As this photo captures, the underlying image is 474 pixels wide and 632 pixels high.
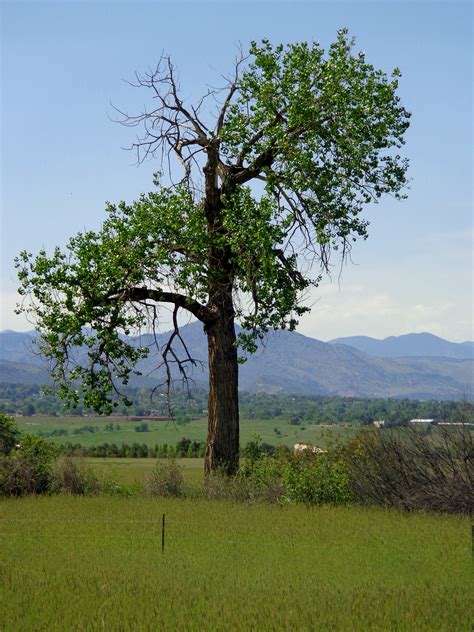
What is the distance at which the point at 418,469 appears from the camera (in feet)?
72.4

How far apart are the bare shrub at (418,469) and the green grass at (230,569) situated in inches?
40.2

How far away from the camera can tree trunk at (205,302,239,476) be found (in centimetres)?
2708

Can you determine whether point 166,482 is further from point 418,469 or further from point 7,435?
point 418,469

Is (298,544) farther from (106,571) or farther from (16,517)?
(16,517)

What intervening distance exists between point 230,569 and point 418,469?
27.6 ft

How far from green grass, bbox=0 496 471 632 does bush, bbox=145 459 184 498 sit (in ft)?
11.3

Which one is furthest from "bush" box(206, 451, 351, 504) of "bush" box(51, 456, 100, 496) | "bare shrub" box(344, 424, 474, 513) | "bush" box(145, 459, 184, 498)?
"bush" box(51, 456, 100, 496)

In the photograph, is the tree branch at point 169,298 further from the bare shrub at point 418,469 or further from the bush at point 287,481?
the bare shrub at point 418,469

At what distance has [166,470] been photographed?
27.0m

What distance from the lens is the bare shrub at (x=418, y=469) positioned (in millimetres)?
21500

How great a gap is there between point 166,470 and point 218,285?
17.7 ft

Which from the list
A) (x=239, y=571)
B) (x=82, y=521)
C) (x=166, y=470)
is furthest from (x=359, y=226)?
(x=239, y=571)

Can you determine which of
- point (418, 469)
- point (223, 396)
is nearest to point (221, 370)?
point (223, 396)

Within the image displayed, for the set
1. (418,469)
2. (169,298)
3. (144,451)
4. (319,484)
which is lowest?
(144,451)
